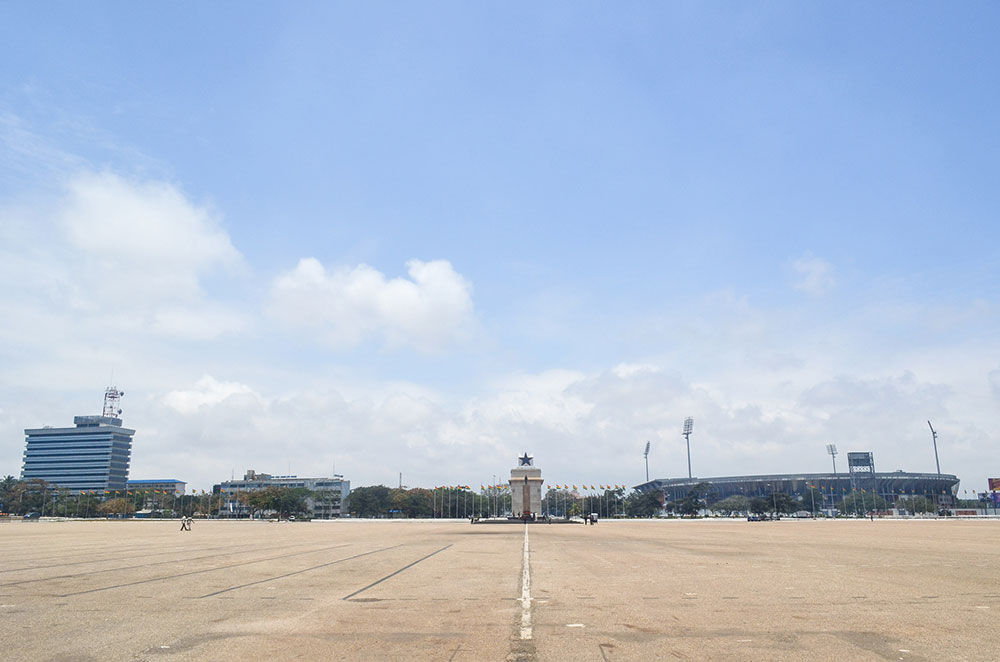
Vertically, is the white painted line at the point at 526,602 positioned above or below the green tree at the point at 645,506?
above

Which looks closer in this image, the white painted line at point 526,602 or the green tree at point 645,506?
the white painted line at point 526,602

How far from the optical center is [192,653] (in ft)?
30.5

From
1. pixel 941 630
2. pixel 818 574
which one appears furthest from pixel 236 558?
pixel 941 630

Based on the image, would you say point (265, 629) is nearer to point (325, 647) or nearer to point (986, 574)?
point (325, 647)

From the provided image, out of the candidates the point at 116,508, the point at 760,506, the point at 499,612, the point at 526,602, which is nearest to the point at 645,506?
the point at 760,506

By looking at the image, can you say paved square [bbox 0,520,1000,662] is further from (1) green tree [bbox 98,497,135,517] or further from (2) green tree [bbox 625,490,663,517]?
(1) green tree [bbox 98,497,135,517]

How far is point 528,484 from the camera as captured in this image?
12575 cm

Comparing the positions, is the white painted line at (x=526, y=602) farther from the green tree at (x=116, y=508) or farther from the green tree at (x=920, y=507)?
the green tree at (x=920, y=507)

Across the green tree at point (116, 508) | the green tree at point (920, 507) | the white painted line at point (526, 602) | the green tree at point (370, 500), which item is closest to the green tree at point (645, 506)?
the green tree at point (370, 500)

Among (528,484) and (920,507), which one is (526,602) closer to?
(528,484)

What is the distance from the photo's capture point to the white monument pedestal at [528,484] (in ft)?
422

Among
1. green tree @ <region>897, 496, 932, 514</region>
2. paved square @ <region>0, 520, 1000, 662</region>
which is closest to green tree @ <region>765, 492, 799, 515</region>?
green tree @ <region>897, 496, 932, 514</region>

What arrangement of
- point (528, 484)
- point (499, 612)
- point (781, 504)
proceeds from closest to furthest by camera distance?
point (499, 612)
point (528, 484)
point (781, 504)

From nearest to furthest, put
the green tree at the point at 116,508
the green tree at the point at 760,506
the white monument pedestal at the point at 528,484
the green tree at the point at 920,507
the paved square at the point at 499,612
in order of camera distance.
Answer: the paved square at the point at 499,612 < the white monument pedestal at the point at 528,484 < the green tree at the point at 760,506 < the green tree at the point at 116,508 < the green tree at the point at 920,507
